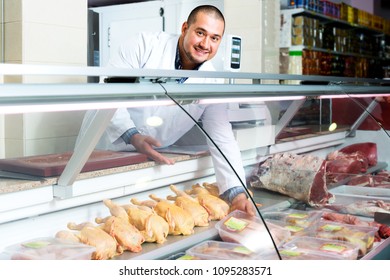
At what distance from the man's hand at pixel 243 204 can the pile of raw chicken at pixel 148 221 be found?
34 millimetres

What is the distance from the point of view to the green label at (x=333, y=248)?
193 cm

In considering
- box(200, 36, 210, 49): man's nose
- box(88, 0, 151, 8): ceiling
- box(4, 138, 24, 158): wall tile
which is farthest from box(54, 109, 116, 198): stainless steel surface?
box(88, 0, 151, 8): ceiling

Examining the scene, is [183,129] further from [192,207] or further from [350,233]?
[350,233]

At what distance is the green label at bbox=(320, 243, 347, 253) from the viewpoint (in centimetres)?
193

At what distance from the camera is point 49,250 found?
148 centimetres

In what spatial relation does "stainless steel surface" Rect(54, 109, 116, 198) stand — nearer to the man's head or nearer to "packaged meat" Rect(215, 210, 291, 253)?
"packaged meat" Rect(215, 210, 291, 253)

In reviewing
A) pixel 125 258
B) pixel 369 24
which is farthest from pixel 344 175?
pixel 369 24

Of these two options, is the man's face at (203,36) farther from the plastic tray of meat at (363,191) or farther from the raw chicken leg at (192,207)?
the raw chicken leg at (192,207)

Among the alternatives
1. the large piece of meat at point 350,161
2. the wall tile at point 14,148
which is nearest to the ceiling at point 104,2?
the wall tile at point 14,148

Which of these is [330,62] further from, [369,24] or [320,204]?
[320,204]

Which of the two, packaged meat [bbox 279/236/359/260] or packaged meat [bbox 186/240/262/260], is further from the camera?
packaged meat [bbox 279/236/359/260]

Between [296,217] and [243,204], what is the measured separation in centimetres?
36

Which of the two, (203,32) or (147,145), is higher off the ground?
(203,32)

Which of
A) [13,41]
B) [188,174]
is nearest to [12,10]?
[13,41]
